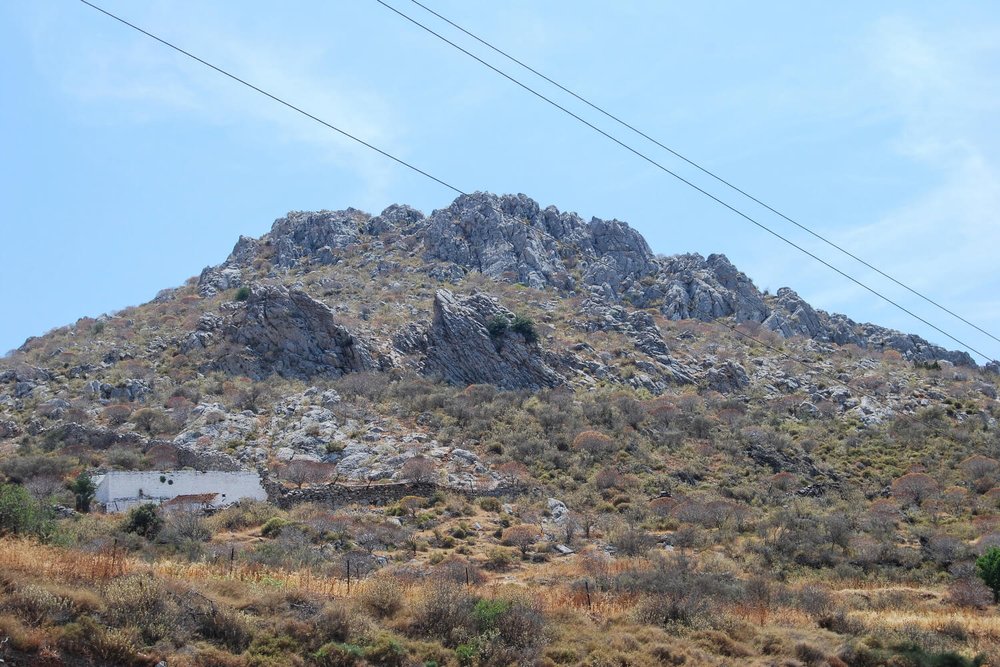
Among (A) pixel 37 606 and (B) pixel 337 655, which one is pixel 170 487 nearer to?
(A) pixel 37 606

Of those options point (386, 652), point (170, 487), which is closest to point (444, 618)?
point (386, 652)

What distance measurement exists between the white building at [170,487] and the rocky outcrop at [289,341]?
19.9 meters

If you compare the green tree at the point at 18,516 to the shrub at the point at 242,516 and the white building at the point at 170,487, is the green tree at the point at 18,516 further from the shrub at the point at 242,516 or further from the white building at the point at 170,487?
the white building at the point at 170,487

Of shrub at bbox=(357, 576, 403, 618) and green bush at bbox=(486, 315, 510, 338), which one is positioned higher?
green bush at bbox=(486, 315, 510, 338)

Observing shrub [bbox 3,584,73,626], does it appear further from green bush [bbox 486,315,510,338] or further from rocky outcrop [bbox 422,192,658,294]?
rocky outcrop [bbox 422,192,658,294]

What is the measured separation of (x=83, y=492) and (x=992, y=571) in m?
34.2

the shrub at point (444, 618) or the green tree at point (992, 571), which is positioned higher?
the green tree at point (992, 571)

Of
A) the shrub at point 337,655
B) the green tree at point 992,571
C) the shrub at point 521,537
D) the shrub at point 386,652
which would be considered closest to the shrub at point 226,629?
the shrub at point 337,655

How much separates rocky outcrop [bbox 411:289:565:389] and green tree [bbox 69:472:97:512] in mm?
28303

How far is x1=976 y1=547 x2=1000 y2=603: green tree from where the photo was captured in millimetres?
26531

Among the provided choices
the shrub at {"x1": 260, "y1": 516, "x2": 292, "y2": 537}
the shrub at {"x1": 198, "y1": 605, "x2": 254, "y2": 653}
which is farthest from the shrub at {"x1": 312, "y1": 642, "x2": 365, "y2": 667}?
the shrub at {"x1": 260, "y1": 516, "x2": 292, "y2": 537}

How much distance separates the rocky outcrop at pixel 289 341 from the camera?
6075 centimetres

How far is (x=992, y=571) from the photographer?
1050 inches

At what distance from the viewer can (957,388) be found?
71875 millimetres
